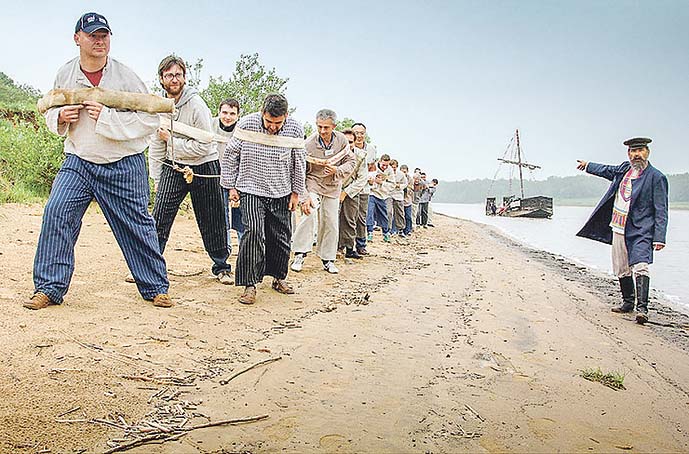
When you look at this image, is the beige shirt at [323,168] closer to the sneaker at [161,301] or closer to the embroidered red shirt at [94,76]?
the sneaker at [161,301]

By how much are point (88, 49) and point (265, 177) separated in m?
1.82

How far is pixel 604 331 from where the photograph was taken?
5379 mm

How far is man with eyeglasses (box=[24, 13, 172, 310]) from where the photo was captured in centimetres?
416

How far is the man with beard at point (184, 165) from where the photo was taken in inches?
213

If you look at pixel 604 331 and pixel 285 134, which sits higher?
pixel 285 134

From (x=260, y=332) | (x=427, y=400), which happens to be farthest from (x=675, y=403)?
(x=260, y=332)

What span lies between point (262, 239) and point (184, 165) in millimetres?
1058

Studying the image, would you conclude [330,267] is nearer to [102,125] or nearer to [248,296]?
[248,296]

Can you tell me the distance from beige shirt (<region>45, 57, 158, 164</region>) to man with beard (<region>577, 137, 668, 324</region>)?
16.3ft

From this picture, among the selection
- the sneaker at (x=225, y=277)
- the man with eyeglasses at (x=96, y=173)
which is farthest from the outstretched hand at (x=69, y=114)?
the sneaker at (x=225, y=277)

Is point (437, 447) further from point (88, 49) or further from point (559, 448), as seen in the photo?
point (88, 49)

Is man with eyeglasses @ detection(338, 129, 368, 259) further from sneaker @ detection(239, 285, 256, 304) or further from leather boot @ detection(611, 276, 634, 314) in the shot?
leather boot @ detection(611, 276, 634, 314)

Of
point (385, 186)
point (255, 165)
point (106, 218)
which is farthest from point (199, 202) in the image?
point (385, 186)

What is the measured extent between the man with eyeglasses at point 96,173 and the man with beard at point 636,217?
468 centimetres
